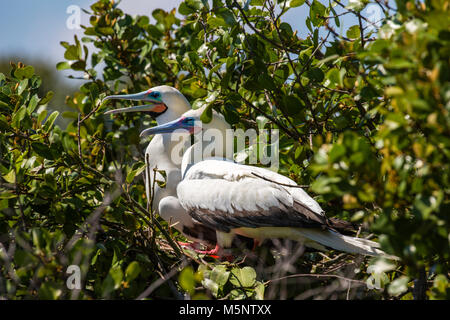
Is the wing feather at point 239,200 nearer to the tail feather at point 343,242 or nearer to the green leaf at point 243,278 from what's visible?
the tail feather at point 343,242

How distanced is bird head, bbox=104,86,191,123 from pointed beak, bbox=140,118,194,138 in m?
Answer: 0.30

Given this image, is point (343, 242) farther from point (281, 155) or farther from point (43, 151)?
point (43, 151)

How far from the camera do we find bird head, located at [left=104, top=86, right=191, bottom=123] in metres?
3.78

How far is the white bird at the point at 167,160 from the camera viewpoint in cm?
325

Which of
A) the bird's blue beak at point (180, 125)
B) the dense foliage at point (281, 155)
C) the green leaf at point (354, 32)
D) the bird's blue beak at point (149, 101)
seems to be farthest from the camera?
the bird's blue beak at point (149, 101)

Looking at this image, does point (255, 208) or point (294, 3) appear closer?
point (294, 3)

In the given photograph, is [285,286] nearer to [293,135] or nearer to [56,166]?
[293,135]

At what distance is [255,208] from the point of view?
110 inches

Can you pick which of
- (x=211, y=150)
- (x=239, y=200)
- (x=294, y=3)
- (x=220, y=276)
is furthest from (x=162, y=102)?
(x=220, y=276)

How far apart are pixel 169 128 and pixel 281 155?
0.90 meters

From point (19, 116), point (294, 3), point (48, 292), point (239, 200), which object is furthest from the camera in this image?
point (239, 200)

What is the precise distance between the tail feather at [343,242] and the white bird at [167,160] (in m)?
0.83

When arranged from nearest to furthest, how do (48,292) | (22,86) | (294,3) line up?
1. (48,292)
2. (294,3)
3. (22,86)

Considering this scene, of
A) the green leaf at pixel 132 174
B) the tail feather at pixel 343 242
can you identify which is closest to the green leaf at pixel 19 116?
the green leaf at pixel 132 174
